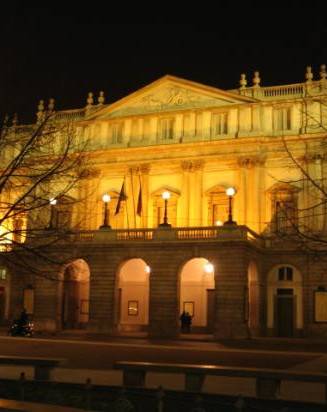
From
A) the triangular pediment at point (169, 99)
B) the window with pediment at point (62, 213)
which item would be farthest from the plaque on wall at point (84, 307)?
the triangular pediment at point (169, 99)

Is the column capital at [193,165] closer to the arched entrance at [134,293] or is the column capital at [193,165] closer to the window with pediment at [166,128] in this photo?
the window with pediment at [166,128]

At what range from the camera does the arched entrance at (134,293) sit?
48.6m

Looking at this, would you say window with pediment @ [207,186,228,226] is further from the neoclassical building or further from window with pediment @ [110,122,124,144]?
window with pediment @ [110,122,124,144]

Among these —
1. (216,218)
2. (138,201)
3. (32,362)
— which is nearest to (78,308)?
(138,201)

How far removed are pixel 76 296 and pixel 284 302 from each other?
50.2ft

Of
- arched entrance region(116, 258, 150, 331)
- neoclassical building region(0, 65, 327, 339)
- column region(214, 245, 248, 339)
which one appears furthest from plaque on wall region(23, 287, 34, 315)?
column region(214, 245, 248, 339)

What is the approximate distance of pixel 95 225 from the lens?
5166cm

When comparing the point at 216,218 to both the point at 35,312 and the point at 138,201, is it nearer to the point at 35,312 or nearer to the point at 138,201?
the point at 138,201

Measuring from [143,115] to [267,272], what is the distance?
632 inches

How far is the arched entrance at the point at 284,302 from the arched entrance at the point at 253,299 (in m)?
1.64

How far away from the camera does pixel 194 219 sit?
162 feet

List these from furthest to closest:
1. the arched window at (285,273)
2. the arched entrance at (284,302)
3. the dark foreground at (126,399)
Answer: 1. the arched window at (285,273)
2. the arched entrance at (284,302)
3. the dark foreground at (126,399)

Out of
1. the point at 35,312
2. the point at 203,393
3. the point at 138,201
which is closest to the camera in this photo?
the point at 203,393

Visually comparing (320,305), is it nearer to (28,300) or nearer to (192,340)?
(192,340)
